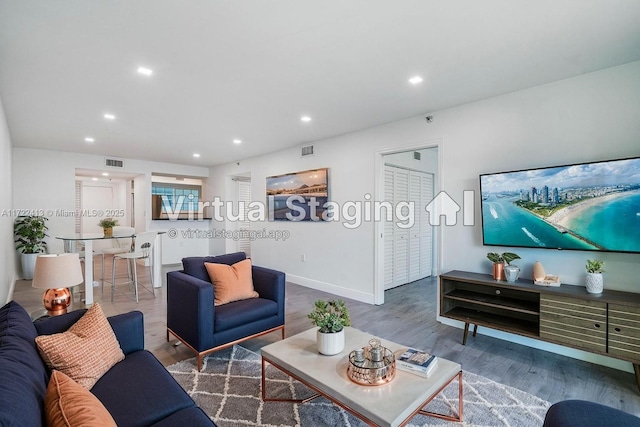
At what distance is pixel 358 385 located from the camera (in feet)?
5.28

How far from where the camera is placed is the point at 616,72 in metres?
2.57

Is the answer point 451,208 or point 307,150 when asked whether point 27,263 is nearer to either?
point 307,150

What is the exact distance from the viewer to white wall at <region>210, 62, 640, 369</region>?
2572mm

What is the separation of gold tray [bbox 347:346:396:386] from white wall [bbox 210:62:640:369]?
210 centimetres

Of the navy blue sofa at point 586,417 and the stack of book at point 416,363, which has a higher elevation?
the stack of book at point 416,363

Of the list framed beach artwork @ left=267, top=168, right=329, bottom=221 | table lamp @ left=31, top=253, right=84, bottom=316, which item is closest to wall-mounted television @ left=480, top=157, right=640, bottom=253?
framed beach artwork @ left=267, top=168, right=329, bottom=221

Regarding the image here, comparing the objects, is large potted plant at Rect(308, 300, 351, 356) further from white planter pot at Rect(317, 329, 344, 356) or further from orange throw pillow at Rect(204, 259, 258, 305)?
orange throw pillow at Rect(204, 259, 258, 305)

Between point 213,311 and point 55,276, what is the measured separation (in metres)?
1.15

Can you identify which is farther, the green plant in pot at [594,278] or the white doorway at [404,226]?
the white doorway at [404,226]

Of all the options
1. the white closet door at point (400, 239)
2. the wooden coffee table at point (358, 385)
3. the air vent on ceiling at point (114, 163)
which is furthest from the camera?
the air vent on ceiling at point (114, 163)

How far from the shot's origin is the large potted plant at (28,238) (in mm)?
5562

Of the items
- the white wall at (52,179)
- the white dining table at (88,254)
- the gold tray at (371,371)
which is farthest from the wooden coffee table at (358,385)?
the white wall at (52,179)

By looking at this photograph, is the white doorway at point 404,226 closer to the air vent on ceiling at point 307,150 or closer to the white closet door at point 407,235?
the white closet door at point 407,235

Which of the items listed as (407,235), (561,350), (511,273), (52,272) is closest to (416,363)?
(511,273)
